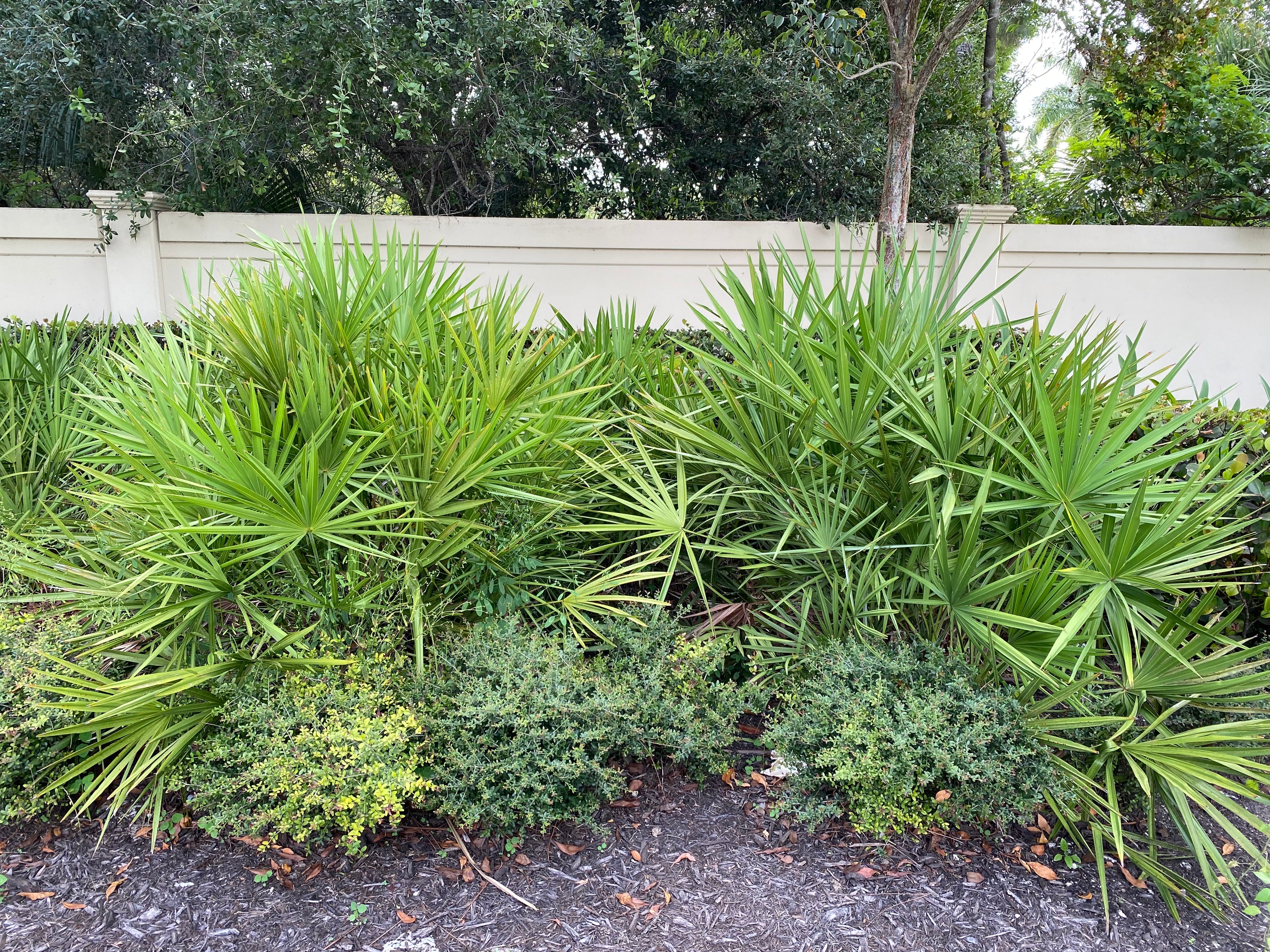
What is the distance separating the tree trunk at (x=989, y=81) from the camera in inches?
349

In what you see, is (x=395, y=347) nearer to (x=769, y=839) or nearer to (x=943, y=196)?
(x=769, y=839)

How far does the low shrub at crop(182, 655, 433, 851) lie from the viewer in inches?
84.5

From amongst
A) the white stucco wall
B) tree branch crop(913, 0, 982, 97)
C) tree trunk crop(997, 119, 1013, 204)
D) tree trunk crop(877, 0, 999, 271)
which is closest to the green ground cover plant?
tree trunk crop(877, 0, 999, 271)

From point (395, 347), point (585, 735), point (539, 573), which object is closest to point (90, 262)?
point (395, 347)

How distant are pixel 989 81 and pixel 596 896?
10514 millimetres

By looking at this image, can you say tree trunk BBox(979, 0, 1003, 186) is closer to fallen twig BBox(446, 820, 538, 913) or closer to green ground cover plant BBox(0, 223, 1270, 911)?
green ground cover plant BBox(0, 223, 1270, 911)

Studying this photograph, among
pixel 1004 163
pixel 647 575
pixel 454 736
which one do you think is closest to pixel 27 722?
pixel 454 736

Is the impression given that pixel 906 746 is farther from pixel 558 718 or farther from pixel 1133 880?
pixel 558 718

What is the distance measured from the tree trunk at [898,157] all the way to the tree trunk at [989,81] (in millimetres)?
2732

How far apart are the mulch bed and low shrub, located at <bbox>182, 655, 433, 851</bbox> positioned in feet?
0.57

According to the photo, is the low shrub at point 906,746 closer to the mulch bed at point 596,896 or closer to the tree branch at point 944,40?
the mulch bed at point 596,896

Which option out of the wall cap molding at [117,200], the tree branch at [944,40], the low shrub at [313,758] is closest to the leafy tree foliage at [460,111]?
the wall cap molding at [117,200]

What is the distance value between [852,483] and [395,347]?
180 centimetres

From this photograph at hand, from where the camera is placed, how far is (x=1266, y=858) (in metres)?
2.51
